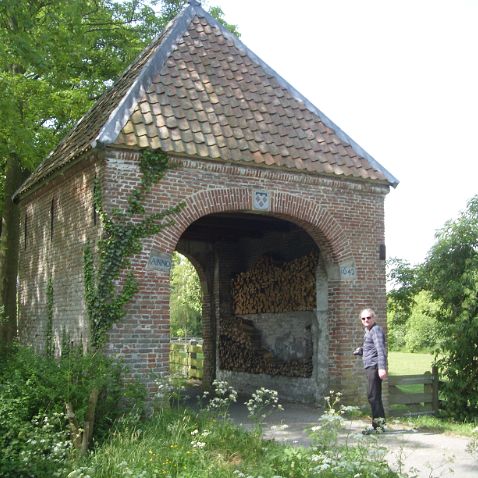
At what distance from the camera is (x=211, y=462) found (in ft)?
22.8

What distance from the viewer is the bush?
7.11m

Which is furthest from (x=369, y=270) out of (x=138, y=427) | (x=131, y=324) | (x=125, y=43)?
(x=125, y=43)

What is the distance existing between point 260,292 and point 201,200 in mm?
5680

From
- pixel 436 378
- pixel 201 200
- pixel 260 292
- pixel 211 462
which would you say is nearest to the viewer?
pixel 211 462

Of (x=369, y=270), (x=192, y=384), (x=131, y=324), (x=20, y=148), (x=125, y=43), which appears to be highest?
(x=125, y=43)

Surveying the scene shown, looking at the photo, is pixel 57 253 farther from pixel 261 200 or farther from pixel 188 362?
pixel 188 362

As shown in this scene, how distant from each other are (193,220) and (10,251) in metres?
8.33

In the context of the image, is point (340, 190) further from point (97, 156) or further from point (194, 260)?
point (194, 260)

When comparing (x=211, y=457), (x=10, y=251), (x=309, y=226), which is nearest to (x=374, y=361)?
(x=309, y=226)

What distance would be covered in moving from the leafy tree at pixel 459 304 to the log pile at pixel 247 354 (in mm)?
2999

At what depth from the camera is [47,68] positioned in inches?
504

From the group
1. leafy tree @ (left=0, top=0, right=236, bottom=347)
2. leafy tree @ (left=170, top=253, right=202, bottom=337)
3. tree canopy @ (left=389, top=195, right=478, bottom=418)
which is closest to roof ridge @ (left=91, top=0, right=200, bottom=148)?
leafy tree @ (left=0, top=0, right=236, bottom=347)

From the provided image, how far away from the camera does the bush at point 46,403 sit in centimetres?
711

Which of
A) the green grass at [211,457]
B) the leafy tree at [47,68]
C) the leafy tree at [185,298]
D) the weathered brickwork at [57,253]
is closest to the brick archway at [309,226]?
the weathered brickwork at [57,253]
